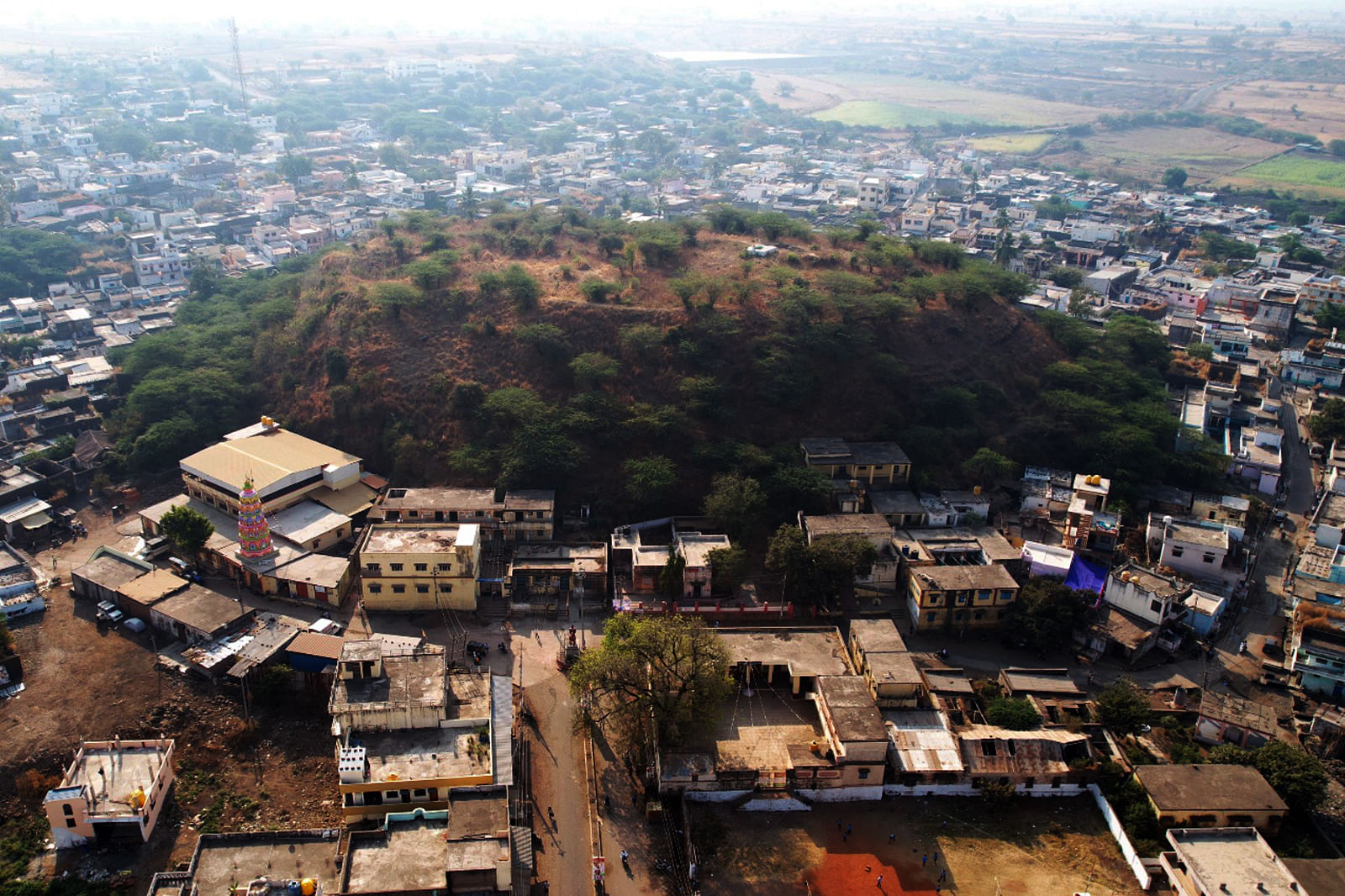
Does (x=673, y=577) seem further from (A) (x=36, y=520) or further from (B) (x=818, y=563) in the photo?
(A) (x=36, y=520)

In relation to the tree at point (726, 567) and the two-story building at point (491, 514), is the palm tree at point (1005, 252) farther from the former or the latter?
the two-story building at point (491, 514)

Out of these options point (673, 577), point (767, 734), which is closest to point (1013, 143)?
point (673, 577)

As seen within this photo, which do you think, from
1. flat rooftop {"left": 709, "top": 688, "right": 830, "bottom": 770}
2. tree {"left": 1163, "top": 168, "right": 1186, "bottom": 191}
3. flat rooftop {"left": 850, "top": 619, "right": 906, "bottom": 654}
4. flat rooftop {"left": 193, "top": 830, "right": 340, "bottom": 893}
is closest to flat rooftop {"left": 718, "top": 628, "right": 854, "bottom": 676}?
flat rooftop {"left": 850, "top": 619, "right": 906, "bottom": 654}

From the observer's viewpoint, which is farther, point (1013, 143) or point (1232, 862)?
point (1013, 143)

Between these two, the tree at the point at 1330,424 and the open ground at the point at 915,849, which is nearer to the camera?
the open ground at the point at 915,849

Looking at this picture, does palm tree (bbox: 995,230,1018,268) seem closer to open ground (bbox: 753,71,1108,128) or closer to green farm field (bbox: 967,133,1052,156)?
green farm field (bbox: 967,133,1052,156)

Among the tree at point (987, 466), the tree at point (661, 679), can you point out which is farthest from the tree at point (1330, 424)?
the tree at point (661, 679)
